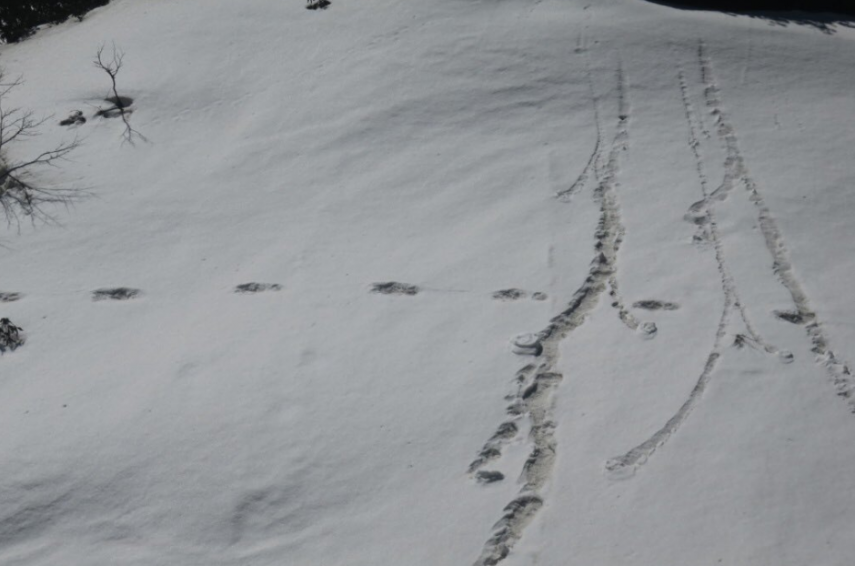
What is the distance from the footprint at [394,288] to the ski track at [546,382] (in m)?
0.85

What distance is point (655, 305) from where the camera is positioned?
15.6ft

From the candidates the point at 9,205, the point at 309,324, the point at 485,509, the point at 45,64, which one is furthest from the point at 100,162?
the point at 485,509

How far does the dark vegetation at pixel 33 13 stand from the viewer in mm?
8375

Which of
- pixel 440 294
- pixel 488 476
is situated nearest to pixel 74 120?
pixel 440 294

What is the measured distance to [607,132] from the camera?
619 cm

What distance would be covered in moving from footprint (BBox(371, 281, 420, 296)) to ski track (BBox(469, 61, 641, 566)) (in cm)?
85

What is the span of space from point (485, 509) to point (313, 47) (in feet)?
15.8

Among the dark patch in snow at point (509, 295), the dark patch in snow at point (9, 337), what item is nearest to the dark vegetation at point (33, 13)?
the dark patch in snow at point (9, 337)

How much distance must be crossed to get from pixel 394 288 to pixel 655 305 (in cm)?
153

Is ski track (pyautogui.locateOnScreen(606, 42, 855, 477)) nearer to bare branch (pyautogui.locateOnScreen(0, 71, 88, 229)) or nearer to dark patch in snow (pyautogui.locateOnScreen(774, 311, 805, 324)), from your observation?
dark patch in snow (pyautogui.locateOnScreen(774, 311, 805, 324))

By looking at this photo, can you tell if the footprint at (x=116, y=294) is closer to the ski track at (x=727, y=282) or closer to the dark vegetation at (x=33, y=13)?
the ski track at (x=727, y=282)

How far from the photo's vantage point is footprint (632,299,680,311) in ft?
15.5

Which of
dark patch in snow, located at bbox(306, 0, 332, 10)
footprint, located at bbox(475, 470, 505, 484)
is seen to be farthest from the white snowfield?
dark patch in snow, located at bbox(306, 0, 332, 10)

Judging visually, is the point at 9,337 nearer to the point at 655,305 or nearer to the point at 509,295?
the point at 509,295
